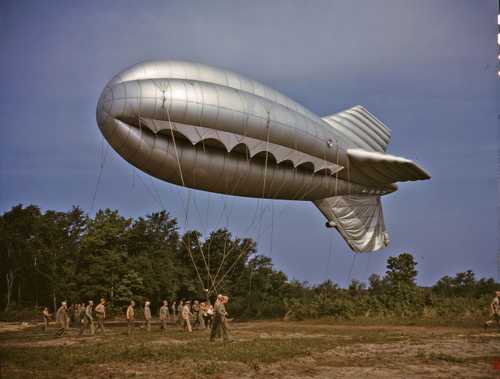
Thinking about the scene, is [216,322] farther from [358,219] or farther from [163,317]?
[358,219]

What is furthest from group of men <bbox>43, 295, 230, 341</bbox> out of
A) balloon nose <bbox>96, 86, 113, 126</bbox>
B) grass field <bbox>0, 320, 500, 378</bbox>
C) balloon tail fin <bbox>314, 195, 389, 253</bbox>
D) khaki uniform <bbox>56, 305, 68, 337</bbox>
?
balloon tail fin <bbox>314, 195, 389, 253</bbox>

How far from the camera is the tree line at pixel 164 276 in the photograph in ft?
98.9

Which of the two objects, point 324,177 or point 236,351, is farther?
point 324,177

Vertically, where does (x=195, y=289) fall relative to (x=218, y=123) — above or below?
below

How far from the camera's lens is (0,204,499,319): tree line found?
98.9 ft

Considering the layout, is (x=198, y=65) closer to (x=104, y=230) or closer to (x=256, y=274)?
(x=104, y=230)

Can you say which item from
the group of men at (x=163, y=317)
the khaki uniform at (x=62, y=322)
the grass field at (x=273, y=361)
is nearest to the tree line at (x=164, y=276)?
the group of men at (x=163, y=317)

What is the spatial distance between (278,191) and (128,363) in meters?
14.6

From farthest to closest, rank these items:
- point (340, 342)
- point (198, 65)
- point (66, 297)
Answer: point (66, 297) → point (198, 65) → point (340, 342)

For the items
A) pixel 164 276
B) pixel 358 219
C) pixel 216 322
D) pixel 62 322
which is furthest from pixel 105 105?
pixel 164 276

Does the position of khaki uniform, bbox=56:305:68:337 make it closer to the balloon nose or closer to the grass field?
the grass field

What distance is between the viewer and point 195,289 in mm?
44875

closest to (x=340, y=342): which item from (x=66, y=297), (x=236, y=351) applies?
(x=236, y=351)

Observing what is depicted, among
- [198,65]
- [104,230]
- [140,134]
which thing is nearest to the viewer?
[140,134]
